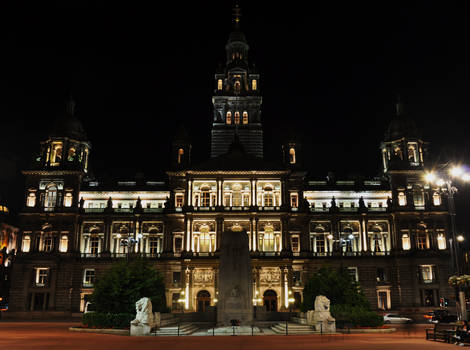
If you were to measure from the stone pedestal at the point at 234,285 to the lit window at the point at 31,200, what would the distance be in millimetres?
45145

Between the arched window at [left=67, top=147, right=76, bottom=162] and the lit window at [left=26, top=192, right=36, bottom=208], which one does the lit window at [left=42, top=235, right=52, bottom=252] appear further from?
the arched window at [left=67, top=147, right=76, bottom=162]

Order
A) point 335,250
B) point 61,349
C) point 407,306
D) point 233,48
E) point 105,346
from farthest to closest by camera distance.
Result: point 233,48
point 335,250
point 407,306
point 105,346
point 61,349

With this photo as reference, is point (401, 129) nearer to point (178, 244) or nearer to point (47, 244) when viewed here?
point (178, 244)

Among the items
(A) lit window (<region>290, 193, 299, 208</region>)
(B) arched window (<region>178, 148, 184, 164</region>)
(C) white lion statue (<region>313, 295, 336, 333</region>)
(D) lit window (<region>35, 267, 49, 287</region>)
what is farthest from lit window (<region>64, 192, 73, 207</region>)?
(C) white lion statue (<region>313, 295, 336, 333</region>)

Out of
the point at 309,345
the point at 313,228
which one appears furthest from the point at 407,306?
the point at 309,345

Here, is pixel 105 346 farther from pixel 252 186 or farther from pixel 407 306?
pixel 407 306

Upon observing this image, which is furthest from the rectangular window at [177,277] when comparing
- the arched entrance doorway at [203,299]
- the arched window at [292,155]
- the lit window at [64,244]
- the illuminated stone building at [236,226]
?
the arched window at [292,155]

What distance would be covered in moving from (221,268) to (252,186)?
33.0 m

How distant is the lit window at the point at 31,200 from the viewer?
71812mm

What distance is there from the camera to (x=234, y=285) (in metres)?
36.8

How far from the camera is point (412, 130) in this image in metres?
75.2

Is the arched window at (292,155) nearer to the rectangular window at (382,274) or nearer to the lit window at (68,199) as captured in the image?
the rectangular window at (382,274)

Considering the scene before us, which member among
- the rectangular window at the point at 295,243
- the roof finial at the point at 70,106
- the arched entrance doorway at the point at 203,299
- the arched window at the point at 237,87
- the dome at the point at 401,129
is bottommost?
the arched entrance doorway at the point at 203,299

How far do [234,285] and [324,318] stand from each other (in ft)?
23.6
